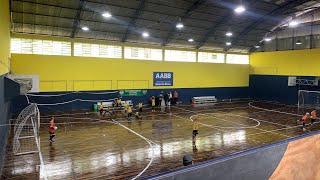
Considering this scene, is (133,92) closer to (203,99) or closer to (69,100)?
(69,100)

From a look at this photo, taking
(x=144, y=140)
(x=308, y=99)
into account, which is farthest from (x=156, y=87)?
(x=308, y=99)

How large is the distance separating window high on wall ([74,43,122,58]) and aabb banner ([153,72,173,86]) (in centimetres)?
510

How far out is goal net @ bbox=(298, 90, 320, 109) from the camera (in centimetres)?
3065

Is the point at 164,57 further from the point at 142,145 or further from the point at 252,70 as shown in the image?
the point at 142,145

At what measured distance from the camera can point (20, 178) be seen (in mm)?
9812

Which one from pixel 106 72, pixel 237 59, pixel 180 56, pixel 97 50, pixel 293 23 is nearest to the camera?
pixel 97 50

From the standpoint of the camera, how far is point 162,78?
102 feet

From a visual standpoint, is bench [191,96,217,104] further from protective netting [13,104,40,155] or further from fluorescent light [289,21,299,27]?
protective netting [13,104,40,155]

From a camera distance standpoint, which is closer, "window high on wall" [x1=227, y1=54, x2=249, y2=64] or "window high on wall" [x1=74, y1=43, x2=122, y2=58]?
"window high on wall" [x1=74, y1=43, x2=122, y2=58]

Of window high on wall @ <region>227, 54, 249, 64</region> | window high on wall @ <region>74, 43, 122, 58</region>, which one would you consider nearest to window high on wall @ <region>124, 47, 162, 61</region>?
window high on wall @ <region>74, 43, 122, 58</region>

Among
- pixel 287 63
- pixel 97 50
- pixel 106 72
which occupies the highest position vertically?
pixel 97 50

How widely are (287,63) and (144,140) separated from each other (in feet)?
87.0

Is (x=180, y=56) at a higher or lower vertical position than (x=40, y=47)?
higher

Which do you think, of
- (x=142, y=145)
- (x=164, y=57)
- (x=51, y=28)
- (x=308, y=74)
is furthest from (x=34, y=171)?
(x=308, y=74)
